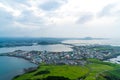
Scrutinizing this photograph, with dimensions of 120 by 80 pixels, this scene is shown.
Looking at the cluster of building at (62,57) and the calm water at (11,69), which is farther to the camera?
the cluster of building at (62,57)

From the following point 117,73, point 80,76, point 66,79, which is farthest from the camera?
point 117,73

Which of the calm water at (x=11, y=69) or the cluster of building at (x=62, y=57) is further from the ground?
the cluster of building at (x=62, y=57)

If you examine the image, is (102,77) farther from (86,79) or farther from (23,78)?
(23,78)

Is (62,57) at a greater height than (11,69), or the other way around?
(62,57)

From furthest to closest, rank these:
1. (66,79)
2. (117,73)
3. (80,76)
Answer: (117,73)
(80,76)
(66,79)

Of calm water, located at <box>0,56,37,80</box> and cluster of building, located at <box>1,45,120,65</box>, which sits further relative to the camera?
cluster of building, located at <box>1,45,120,65</box>

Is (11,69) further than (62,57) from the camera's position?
No

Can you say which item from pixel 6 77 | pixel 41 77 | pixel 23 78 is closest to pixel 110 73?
pixel 41 77

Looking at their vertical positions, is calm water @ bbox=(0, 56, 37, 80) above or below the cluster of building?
below

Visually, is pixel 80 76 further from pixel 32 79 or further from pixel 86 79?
pixel 32 79

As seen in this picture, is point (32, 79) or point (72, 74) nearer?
point (32, 79)
